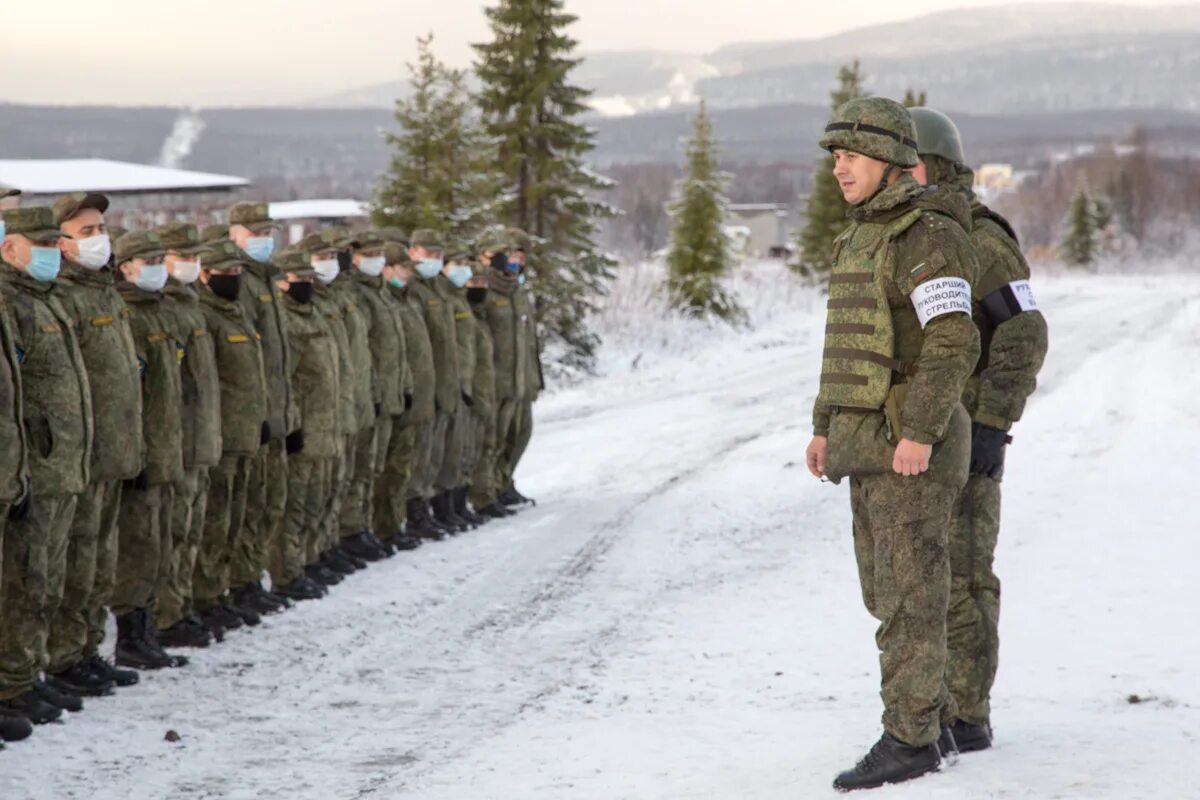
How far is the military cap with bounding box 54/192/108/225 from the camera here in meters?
6.81

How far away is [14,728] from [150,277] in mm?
2608

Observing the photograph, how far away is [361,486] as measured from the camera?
33.5 ft

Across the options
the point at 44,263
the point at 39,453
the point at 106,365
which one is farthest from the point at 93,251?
the point at 39,453

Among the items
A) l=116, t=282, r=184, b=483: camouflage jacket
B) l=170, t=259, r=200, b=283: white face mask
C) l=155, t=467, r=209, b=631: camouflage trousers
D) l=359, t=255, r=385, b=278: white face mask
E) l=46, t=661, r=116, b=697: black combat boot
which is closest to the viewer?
l=46, t=661, r=116, b=697: black combat boot

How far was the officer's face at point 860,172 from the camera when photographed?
4781mm

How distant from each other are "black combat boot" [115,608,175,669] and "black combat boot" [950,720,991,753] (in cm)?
423

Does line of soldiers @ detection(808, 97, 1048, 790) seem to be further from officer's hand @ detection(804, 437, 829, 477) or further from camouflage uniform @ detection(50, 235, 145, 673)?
camouflage uniform @ detection(50, 235, 145, 673)

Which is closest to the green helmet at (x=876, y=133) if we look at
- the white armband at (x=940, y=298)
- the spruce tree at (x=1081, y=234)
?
the white armband at (x=940, y=298)

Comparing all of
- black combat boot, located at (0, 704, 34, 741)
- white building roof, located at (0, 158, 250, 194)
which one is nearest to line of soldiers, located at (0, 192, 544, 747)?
black combat boot, located at (0, 704, 34, 741)

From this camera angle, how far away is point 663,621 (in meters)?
8.23

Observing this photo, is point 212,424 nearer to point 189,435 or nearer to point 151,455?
point 189,435

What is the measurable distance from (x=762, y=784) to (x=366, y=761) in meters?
1.79

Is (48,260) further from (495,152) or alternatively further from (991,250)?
(495,152)

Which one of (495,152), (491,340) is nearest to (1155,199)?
(495,152)
